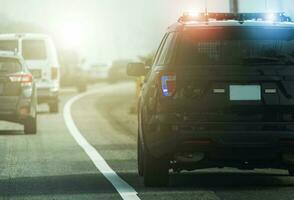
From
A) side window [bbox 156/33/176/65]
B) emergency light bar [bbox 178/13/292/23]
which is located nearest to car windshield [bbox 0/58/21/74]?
emergency light bar [bbox 178/13/292/23]

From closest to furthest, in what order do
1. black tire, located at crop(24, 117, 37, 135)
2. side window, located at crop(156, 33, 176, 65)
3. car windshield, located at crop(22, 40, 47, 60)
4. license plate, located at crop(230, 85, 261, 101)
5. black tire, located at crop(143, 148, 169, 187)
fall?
license plate, located at crop(230, 85, 261, 101), side window, located at crop(156, 33, 176, 65), black tire, located at crop(143, 148, 169, 187), black tire, located at crop(24, 117, 37, 135), car windshield, located at crop(22, 40, 47, 60)

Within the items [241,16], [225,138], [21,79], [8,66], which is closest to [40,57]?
[8,66]

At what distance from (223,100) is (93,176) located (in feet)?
8.47

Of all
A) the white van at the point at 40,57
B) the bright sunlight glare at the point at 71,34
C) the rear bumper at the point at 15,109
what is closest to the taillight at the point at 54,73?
the white van at the point at 40,57

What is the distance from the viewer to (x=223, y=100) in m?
11.3

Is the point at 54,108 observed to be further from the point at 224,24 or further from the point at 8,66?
the point at 224,24

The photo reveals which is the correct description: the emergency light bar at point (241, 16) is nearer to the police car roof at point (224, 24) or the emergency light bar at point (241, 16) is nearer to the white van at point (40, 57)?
the police car roof at point (224, 24)

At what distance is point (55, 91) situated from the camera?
3191 cm

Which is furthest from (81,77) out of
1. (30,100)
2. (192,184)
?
(192,184)

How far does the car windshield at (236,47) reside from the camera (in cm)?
1150

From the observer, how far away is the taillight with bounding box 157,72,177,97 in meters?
11.4

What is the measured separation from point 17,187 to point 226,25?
9.11ft

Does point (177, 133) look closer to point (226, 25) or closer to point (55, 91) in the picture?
point (226, 25)

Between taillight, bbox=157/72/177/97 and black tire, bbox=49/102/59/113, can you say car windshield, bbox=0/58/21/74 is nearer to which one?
black tire, bbox=49/102/59/113
